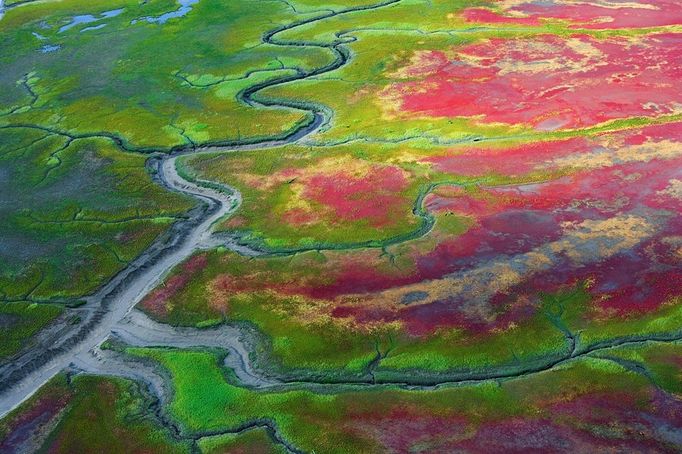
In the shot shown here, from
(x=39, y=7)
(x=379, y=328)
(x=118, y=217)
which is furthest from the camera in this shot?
(x=39, y=7)

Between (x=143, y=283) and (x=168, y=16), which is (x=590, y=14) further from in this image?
(x=143, y=283)

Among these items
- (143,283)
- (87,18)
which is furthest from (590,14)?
(87,18)

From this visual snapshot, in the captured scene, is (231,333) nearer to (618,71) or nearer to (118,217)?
(118,217)

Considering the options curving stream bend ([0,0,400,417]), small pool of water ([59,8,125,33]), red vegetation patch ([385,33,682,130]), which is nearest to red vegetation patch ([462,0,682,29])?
red vegetation patch ([385,33,682,130])

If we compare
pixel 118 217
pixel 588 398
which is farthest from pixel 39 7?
pixel 588 398

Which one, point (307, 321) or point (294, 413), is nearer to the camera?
point (294, 413)

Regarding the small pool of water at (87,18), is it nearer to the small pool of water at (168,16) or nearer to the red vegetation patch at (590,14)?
the small pool of water at (168,16)
